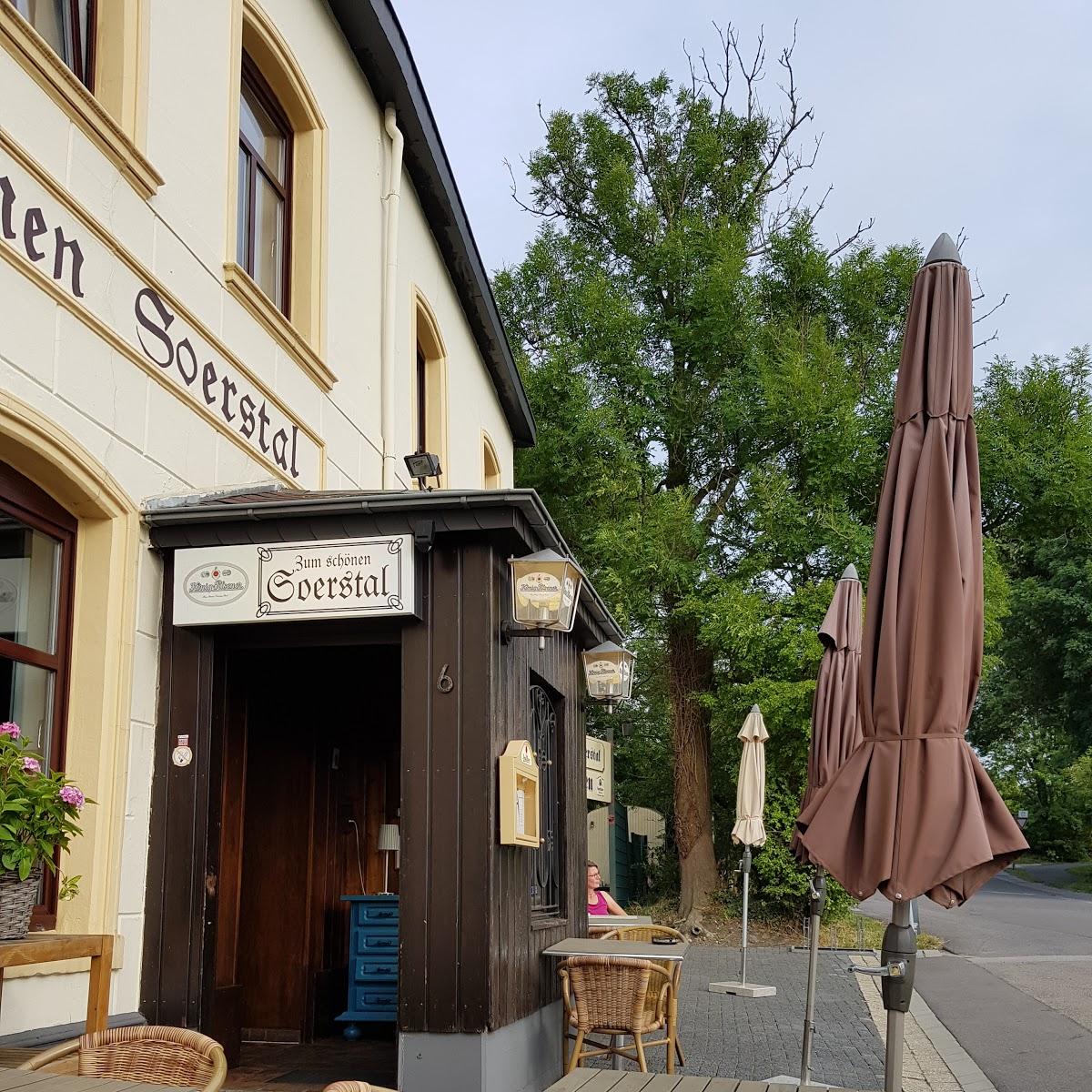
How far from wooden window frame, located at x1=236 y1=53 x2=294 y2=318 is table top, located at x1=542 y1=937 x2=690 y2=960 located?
4.65m

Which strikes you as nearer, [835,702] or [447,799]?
[447,799]

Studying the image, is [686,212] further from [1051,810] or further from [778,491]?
[1051,810]

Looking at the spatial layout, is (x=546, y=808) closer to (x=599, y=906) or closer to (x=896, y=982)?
(x=599, y=906)

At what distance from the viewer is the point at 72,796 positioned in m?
4.79

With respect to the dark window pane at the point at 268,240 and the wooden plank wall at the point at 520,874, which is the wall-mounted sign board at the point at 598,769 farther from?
the dark window pane at the point at 268,240

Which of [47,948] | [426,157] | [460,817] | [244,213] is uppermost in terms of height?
[426,157]

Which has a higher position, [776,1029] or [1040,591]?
[1040,591]

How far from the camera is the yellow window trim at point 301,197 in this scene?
8.59 metres

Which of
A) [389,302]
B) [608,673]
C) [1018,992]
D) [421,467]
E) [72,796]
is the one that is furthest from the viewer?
[1018,992]

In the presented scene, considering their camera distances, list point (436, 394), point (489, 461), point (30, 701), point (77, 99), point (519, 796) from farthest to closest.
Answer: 1. point (489, 461)
2. point (436, 394)
3. point (519, 796)
4. point (77, 99)
5. point (30, 701)

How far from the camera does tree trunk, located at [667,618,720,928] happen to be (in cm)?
2000

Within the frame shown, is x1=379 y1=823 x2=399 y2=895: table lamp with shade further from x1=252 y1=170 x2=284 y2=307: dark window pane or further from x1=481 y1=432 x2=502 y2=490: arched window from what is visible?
x1=481 y1=432 x2=502 y2=490: arched window

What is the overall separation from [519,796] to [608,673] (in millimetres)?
2919

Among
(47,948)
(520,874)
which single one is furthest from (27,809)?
(520,874)
